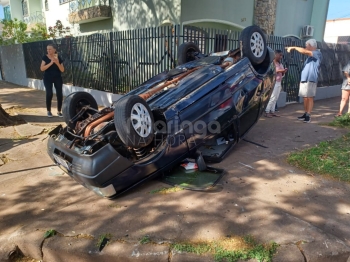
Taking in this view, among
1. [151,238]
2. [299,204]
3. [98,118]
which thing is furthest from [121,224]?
[299,204]

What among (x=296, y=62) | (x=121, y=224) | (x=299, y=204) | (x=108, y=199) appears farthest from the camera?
(x=296, y=62)

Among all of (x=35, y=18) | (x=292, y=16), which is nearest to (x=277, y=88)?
(x=292, y=16)

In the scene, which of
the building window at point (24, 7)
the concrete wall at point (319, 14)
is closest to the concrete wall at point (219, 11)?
the concrete wall at point (319, 14)

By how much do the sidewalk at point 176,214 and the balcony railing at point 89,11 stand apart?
1022 cm

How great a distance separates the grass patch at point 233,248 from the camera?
2209 millimetres

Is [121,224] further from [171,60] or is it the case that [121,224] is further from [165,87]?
[171,60]

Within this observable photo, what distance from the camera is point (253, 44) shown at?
442 centimetres

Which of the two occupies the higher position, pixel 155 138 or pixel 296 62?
pixel 296 62

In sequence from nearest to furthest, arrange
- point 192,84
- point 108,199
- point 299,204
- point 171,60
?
point 299,204 < point 108,199 < point 192,84 < point 171,60

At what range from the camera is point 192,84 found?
3627 millimetres

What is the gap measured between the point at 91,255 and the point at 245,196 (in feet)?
5.66

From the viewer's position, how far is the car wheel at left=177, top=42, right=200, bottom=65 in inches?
200

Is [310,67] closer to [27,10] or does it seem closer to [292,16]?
[292,16]

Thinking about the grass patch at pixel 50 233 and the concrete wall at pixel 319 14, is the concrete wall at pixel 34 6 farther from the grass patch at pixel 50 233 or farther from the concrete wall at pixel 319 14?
the grass patch at pixel 50 233
